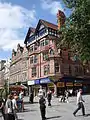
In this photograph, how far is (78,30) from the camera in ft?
47.1

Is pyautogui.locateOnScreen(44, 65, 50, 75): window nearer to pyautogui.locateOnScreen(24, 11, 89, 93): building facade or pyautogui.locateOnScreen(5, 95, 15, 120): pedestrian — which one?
pyautogui.locateOnScreen(24, 11, 89, 93): building facade

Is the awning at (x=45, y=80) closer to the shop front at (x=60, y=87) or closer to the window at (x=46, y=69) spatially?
the window at (x=46, y=69)

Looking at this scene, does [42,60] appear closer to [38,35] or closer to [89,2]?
[38,35]

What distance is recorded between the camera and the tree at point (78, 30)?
46.0ft

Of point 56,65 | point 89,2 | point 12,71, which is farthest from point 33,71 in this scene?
point 89,2

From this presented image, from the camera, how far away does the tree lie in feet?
46.0

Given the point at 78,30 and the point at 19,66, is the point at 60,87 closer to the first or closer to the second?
the point at 19,66

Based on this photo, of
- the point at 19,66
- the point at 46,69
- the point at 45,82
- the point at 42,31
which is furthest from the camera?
the point at 19,66

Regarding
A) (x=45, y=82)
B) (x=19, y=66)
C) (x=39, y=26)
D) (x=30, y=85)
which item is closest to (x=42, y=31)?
(x=39, y=26)

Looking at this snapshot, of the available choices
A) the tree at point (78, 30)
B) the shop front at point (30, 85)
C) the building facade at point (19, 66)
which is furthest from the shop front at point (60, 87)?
the tree at point (78, 30)

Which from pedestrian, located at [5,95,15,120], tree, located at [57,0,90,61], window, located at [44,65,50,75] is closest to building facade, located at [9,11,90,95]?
window, located at [44,65,50,75]

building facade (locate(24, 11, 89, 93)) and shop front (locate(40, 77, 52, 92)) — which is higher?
building facade (locate(24, 11, 89, 93))

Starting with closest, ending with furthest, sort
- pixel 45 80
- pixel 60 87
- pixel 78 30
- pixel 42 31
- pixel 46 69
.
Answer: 1. pixel 78 30
2. pixel 60 87
3. pixel 45 80
4. pixel 46 69
5. pixel 42 31

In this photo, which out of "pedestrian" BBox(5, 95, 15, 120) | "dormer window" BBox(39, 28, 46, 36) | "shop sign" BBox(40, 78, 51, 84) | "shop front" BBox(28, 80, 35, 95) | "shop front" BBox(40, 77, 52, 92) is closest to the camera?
"pedestrian" BBox(5, 95, 15, 120)
